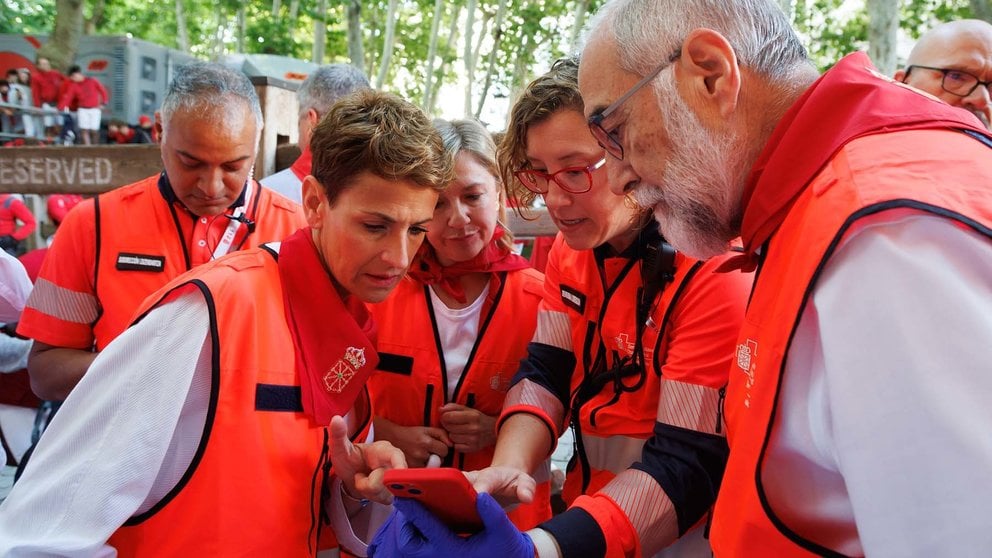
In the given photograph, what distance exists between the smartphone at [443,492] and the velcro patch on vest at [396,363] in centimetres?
112

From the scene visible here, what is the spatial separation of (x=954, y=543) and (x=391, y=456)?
130 cm

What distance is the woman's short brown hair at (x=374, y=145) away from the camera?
2.22 meters

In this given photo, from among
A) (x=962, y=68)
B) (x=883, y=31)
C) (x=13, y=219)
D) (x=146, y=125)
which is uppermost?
(x=883, y=31)

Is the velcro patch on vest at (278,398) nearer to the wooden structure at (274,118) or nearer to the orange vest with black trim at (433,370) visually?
the orange vest with black trim at (433,370)

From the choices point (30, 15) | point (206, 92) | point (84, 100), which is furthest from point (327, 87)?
point (30, 15)

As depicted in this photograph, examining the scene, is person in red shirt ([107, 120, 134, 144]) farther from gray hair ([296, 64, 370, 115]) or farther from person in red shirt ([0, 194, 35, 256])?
gray hair ([296, 64, 370, 115])

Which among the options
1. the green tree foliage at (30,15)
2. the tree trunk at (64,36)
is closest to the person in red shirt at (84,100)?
the tree trunk at (64,36)

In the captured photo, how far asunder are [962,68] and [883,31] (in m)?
9.72

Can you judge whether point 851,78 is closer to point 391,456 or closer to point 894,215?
point 894,215

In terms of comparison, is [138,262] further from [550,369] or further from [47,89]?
[47,89]

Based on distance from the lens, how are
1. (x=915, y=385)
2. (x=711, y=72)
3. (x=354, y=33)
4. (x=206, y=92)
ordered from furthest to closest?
1. (x=354, y=33)
2. (x=206, y=92)
3. (x=711, y=72)
4. (x=915, y=385)

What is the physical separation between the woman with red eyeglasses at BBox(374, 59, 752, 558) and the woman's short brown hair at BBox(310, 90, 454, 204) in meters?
0.39

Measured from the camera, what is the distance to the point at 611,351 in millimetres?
2428

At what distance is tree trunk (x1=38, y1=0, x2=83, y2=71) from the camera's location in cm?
1923
